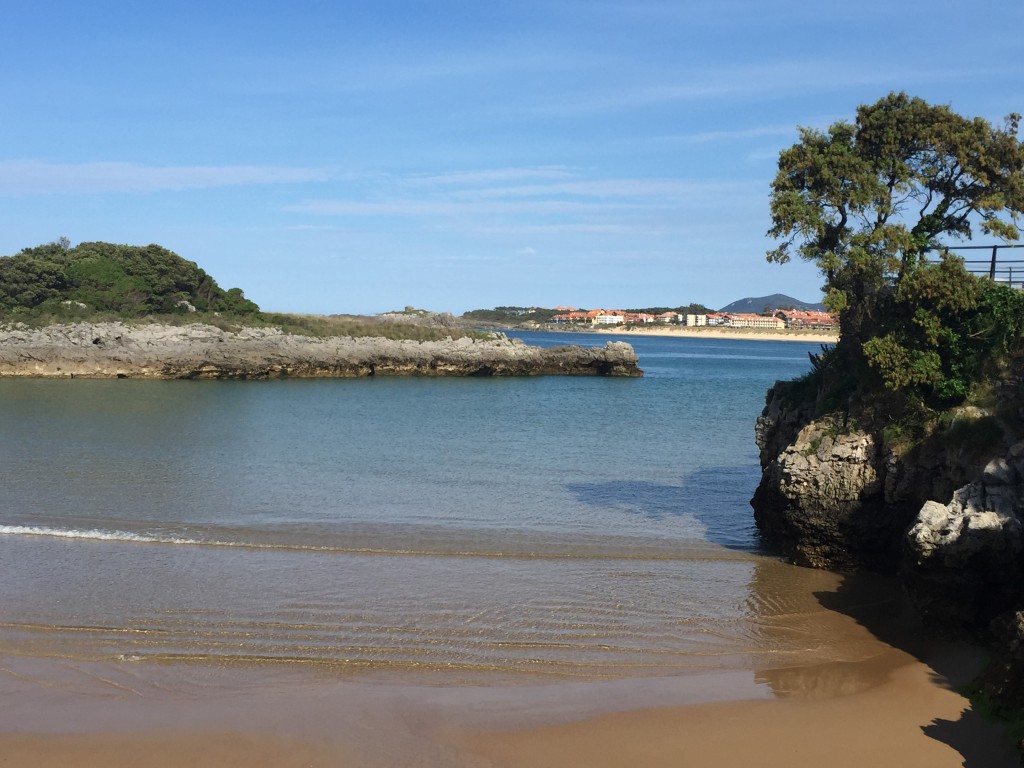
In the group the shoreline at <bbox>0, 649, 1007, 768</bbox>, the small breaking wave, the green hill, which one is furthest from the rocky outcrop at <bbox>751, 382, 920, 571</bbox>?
the green hill

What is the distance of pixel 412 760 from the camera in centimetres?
793

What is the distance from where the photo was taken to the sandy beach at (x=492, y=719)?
8.02 meters

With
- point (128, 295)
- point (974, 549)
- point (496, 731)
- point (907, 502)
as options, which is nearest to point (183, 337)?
point (128, 295)

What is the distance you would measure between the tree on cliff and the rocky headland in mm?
922

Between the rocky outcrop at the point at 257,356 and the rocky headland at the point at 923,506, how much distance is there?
41962 millimetres

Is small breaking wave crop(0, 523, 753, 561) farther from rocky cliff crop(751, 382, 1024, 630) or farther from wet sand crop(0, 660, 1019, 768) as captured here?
wet sand crop(0, 660, 1019, 768)

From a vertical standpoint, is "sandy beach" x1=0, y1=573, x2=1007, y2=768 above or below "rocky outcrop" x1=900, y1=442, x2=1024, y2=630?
below

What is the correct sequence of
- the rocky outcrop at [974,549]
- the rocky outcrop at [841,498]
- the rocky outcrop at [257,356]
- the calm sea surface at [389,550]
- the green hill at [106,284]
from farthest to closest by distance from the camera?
the green hill at [106,284]
the rocky outcrop at [257,356]
the rocky outcrop at [841,498]
the calm sea surface at [389,550]
the rocky outcrop at [974,549]

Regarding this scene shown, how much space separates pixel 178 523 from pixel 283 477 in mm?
4779

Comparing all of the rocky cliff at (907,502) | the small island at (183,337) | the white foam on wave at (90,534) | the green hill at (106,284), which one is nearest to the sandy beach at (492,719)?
the rocky cliff at (907,502)

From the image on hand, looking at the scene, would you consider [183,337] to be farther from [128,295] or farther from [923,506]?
[923,506]

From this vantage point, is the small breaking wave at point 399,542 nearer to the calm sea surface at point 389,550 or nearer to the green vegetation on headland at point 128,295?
the calm sea surface at point 389,550

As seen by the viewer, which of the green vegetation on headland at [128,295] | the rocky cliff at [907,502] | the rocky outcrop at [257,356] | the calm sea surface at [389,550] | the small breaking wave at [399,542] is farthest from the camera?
the green vegetation on headland at [128,295]

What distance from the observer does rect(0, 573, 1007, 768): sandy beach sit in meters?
8.02
